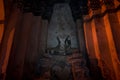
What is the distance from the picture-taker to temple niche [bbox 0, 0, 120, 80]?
564 cm

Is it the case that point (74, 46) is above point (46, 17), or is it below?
below

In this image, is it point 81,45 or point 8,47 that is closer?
point 8,47

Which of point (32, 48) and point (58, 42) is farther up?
point (58, 42)

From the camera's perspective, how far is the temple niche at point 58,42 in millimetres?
5645

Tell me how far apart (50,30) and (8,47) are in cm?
314

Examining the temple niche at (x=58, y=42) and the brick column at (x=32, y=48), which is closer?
the temple niche at (x=58, y=42)

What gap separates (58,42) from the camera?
7.72 metres

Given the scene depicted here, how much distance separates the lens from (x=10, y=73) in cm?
559

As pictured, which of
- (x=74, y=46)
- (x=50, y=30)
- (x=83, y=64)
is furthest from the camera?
(x=50, y=30)

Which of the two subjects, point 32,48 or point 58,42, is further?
point 58,42

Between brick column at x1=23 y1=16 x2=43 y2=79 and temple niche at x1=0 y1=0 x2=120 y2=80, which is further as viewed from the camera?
brick column at x1=23 y1=16 x2=43 y2=79

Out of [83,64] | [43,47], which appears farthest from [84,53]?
[43,47]

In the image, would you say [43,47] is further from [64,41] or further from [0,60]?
[0,60]

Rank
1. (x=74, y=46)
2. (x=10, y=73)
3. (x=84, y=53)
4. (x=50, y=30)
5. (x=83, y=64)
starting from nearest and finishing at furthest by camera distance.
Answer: (x=10, y=73) < (x=83, y=64) < (x=84, y=53) < (x=74, y=46) < (x=50, y=30)
